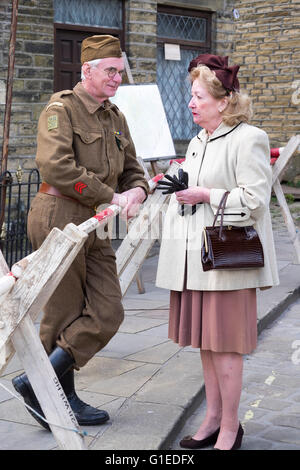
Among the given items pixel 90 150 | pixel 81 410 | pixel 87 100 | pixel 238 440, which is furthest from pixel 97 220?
pixel 238 440

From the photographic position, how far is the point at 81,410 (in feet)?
12.8

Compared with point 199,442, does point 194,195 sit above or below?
above

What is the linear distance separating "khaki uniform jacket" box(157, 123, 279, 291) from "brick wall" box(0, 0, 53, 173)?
233 inches

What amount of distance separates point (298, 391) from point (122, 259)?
1.63 m

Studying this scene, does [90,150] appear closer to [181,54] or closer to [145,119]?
[145,119]

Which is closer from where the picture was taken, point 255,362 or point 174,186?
point 174,186

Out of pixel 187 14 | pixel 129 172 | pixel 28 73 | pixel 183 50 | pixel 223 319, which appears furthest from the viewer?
pixel 183 50

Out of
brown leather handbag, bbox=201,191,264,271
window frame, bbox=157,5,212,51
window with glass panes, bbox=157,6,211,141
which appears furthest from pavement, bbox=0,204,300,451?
window frame, bbox=157,5,212,51

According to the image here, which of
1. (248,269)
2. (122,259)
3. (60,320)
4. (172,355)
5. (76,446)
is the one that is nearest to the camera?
(76,446)

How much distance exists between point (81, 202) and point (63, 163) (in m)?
0.26

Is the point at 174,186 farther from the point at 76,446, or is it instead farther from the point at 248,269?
the point at 76,446

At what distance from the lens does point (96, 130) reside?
399cm

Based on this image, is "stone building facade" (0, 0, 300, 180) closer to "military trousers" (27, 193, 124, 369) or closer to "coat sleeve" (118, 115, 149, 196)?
"coat sleeve" (118, 115, 149, 196)

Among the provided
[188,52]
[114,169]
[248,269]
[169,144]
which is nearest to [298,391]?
[248,269]
